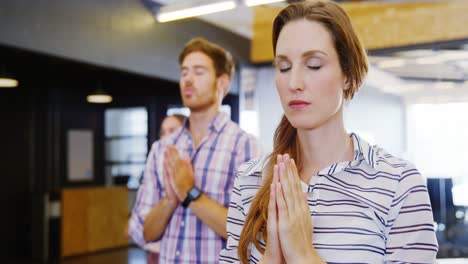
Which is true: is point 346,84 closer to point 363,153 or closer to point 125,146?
point 363,153

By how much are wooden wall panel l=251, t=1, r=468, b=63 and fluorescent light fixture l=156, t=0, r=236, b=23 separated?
0.78 meters

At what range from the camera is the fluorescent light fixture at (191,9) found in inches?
193

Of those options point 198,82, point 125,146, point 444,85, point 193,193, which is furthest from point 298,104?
point 125,146

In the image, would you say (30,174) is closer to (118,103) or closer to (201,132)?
(118,103)

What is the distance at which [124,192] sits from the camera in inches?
316

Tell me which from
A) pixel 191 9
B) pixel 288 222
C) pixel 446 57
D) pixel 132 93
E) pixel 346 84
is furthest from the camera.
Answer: pixel 132 93

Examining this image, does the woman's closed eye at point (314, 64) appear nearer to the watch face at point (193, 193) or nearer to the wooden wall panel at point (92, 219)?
the watch face at point (193, 193)

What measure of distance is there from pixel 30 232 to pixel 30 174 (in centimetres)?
93

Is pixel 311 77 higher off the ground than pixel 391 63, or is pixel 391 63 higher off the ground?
pixel 391 63

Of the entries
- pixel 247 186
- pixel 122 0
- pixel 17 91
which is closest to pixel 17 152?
pixel 17 91

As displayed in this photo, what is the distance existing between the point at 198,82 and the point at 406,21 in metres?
4.67

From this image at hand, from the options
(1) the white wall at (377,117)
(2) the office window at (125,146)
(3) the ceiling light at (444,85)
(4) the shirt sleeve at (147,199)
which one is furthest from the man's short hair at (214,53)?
(2) the office window at (125,146)

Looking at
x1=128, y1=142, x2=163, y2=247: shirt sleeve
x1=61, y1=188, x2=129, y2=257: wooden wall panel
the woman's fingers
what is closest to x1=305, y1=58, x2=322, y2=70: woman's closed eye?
the woman's fingers

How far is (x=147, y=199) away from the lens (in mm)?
1965
